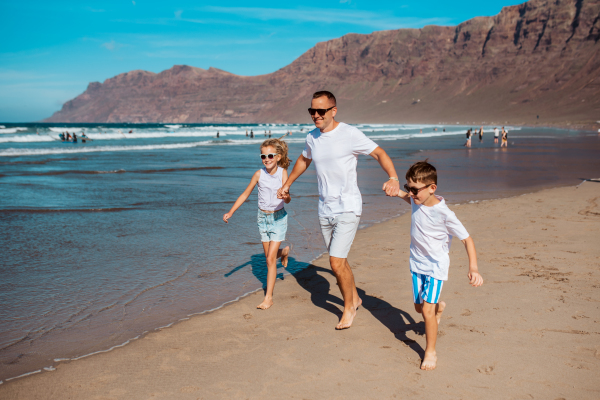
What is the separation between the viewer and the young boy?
3.19 metres

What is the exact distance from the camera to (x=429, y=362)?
3.23 metres

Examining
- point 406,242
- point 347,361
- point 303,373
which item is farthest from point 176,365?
point 406,242

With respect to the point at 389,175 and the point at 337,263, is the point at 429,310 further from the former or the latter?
the point at 389,175

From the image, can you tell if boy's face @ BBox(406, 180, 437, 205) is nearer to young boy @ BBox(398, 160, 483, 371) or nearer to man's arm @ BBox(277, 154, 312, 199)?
young boy @ BBox(398, 160, 483, 371)

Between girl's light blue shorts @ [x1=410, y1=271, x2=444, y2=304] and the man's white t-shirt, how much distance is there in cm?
79

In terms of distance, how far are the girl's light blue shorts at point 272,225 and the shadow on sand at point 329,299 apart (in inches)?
28.7

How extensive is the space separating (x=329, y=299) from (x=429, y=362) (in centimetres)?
164

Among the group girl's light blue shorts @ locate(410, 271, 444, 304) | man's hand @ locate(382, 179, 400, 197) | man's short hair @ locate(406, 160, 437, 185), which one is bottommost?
girl's light blue shorts @ locate(410, 271, 444, 304)

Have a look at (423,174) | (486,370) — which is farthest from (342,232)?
(486,370)

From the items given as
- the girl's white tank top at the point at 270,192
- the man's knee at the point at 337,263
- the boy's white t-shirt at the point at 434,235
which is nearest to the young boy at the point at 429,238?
the boy's white t-shirt at the point at 434,235

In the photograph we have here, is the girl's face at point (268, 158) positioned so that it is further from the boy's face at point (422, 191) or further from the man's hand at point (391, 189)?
the boy's face at point (422, 191)

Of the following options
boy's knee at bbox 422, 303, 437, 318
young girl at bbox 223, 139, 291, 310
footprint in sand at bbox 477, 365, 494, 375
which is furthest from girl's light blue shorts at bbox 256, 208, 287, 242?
footprint in sand at bbox 477, 365, 494, 375

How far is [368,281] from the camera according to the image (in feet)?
16.8

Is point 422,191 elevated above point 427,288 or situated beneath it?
elevated above
